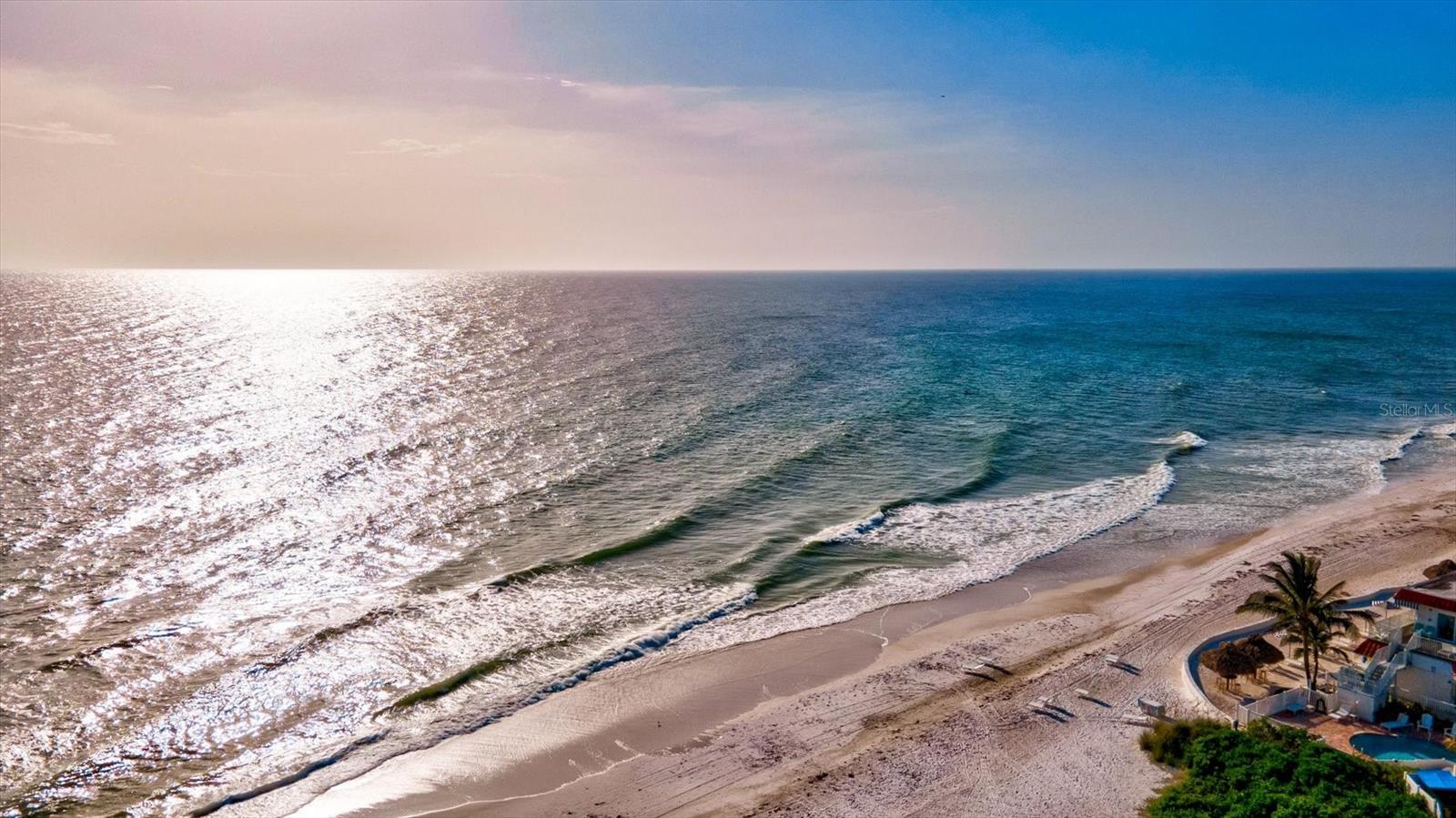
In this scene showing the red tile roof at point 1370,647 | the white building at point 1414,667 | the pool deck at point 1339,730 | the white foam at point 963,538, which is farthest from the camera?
the white foam at point 963,538

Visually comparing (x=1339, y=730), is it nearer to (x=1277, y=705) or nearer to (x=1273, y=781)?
(x=1277, y=705)

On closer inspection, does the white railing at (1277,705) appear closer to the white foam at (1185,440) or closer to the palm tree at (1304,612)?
the palm tree at (1304,612)

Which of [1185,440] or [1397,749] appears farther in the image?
[1185,440]

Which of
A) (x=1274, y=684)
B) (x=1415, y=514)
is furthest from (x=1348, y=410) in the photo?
(x=1274, y=684)

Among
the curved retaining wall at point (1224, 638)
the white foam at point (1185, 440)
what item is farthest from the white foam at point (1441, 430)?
the curved retaining wall at point (1224, 638)

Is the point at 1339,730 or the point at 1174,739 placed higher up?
the point at 1339,730

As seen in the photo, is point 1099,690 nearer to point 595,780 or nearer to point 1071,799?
point 1071,799

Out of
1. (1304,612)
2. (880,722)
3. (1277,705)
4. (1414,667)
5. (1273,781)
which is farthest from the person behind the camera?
(880,722)

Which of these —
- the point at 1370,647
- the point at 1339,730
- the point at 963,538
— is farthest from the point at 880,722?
the point at 963,538

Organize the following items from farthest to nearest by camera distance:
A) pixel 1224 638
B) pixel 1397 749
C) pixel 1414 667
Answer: pixel 1224 638
pixel 1414 667
pixel 1397 749
